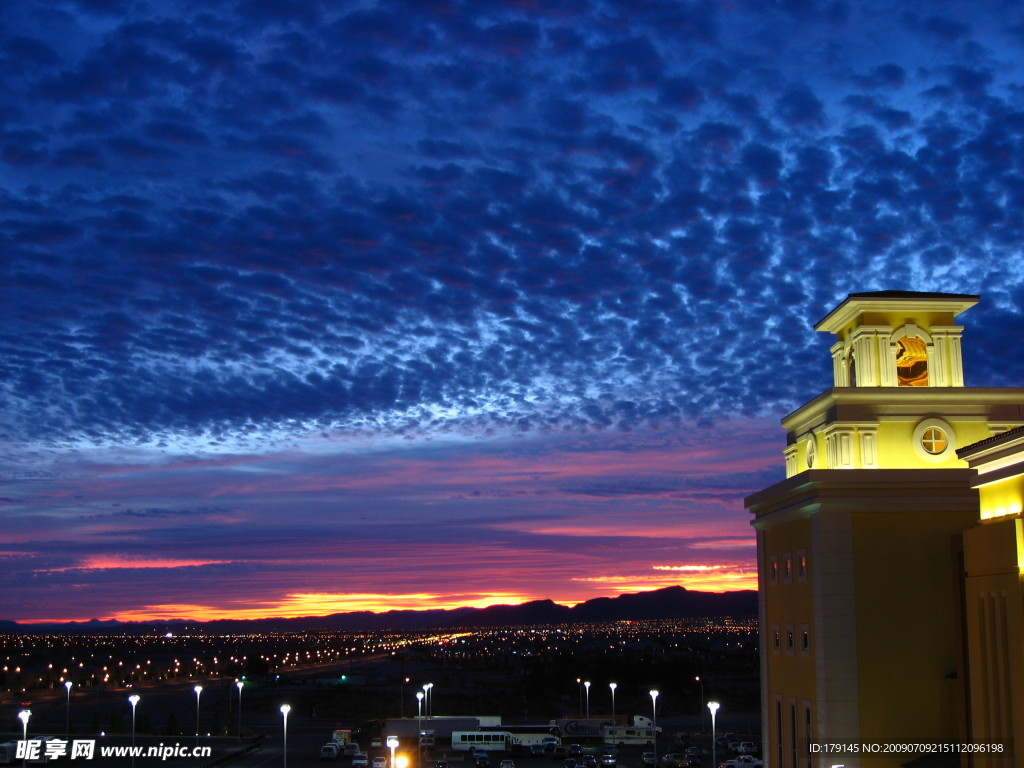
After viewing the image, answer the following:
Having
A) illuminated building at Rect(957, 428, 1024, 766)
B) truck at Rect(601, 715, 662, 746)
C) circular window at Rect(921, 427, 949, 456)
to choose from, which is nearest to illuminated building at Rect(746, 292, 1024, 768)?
circular window at Rect(921, 427, 949, 456)

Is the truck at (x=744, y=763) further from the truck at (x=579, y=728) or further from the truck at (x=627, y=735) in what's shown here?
the truck at (x=579, y=728)

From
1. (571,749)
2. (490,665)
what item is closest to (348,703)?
(571,749)

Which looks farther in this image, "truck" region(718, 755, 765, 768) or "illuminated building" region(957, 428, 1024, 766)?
"truck" region(718, 755, 765, 768)

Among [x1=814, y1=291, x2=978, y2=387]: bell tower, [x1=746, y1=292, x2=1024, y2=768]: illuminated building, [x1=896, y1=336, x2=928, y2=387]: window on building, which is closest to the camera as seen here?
[x1=746, y1=292, x2=1024, y2=768]: illuminated building

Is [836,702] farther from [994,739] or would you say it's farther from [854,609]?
[994,739]

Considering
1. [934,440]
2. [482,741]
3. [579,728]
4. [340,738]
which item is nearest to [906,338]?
[934,440]

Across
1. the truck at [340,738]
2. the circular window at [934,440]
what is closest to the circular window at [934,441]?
the circular window at [934,440]

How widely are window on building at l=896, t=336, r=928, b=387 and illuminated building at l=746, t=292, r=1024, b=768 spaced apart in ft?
0.12

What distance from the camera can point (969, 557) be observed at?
28.4 m

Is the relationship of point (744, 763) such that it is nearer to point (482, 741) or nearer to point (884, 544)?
point (482, 741)

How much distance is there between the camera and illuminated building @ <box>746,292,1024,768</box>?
3381 cm

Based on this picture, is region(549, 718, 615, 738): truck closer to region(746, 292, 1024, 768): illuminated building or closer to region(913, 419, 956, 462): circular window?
region(746, 292, 1024, 768): illuminated building

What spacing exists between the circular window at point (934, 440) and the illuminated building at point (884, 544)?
0.12ft

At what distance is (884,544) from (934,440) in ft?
16.4
